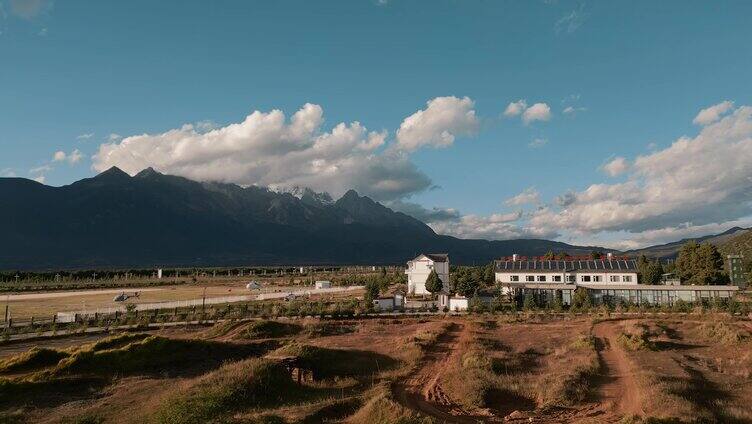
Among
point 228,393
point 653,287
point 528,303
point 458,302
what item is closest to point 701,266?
point 653,287

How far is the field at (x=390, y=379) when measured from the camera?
24078 mm

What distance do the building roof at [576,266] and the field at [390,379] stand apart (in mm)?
36059

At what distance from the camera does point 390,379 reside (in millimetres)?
32031

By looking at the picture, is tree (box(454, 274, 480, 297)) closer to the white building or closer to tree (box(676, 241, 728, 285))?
the white building

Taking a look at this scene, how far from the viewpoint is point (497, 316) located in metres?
64.3

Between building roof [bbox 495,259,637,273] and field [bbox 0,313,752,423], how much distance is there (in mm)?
36059

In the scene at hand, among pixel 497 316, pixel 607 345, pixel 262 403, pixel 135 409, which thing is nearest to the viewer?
pixel 135 409

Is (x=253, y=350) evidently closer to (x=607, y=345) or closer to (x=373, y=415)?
(x=373, y=415)

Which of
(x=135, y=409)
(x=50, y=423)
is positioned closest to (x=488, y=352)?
(x=135, y=409)

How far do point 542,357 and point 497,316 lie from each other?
25542mm

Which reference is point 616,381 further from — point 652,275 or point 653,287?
point 652,275

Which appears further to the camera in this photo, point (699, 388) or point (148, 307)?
point (148, 307)

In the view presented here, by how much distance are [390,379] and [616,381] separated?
47.6 feet

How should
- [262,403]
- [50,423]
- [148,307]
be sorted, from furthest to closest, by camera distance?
[148,307] < [262,403] < [50,423]
